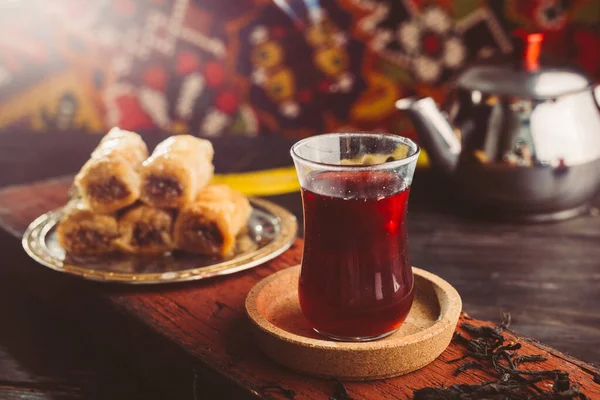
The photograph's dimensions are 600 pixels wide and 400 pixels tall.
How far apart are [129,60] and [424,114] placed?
5.62ft

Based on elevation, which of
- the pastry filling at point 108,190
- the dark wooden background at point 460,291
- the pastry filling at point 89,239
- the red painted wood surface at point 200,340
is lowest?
the dark wooden background at point 460,291

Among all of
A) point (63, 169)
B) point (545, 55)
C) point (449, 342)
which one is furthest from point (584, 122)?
point (63, 169)

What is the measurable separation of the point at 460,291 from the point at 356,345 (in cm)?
51

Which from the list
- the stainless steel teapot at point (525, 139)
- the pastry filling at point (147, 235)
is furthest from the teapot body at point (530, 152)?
the pastry filling at point (147, 235)

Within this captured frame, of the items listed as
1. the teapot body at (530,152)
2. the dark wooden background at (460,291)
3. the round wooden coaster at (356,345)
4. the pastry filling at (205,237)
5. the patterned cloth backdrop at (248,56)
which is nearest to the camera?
the round wooden coaster at (356,345)

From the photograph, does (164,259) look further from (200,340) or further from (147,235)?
(200,340)

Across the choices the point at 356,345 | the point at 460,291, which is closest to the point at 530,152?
the point at 460,291

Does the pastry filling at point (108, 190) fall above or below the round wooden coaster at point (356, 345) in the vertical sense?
above

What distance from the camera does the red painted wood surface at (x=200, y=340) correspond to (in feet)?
2.94

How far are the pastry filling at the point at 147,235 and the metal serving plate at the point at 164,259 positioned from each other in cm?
3

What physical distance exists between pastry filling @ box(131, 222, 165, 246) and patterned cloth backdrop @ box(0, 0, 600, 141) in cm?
172

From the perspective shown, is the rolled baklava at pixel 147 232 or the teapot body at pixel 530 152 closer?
the rolled baklava at pixel 147 232

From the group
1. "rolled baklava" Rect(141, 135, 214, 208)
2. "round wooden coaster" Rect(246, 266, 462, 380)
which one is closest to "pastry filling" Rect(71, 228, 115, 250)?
"rolled baklava" Rect(141, 135, 214, 208)

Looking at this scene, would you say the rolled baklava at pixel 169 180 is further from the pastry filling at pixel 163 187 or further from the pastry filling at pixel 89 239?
the pastry filling at pixel 89 239
